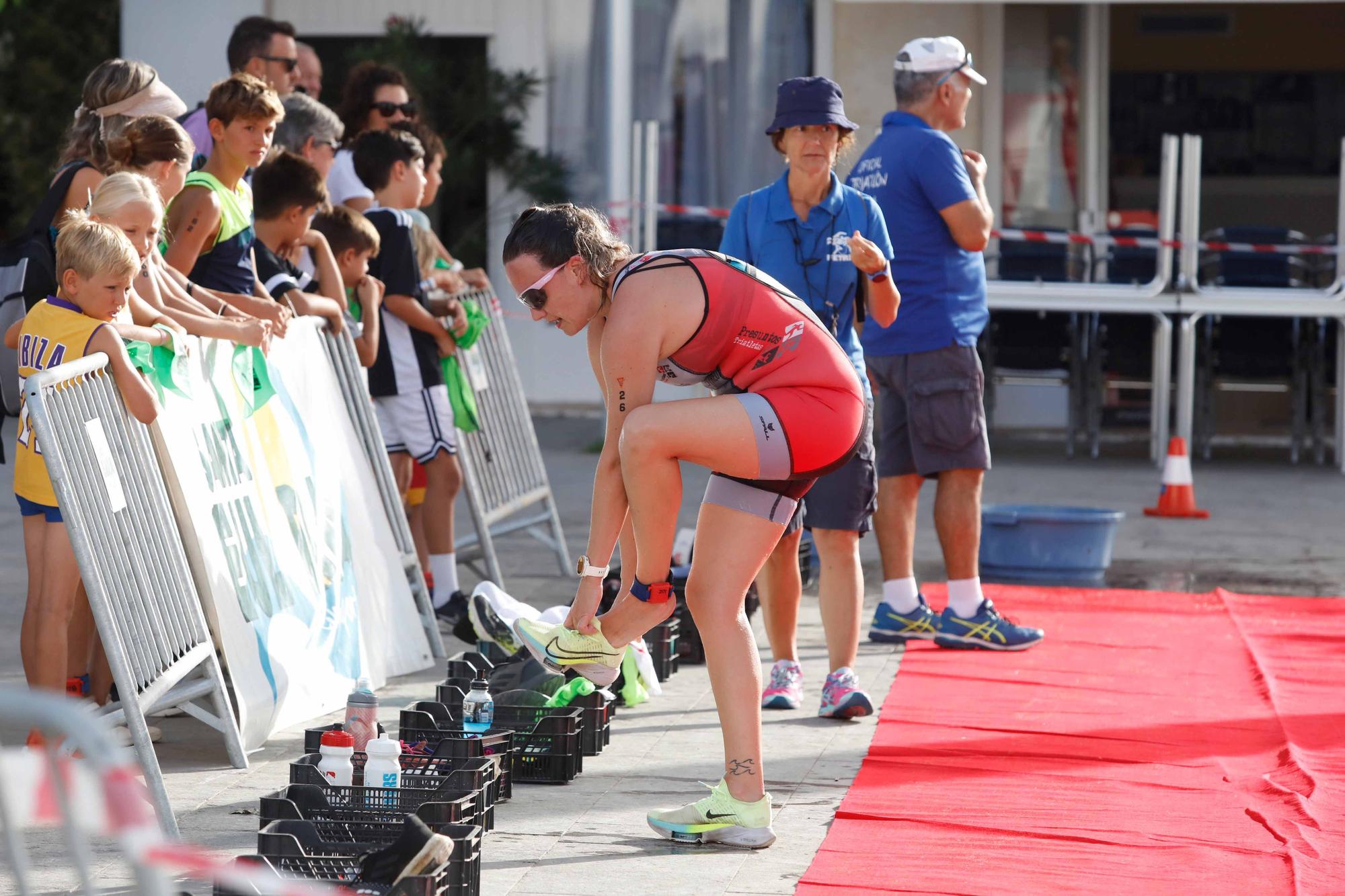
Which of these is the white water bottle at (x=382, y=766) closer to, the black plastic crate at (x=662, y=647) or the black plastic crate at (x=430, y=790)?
the black plastic crate at (x=430, y=790)

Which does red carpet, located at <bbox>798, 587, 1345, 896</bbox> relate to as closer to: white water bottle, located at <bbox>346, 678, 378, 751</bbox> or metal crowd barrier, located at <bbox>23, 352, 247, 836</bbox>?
white water bottle, located at <bbox>346, 678, 378, 751</bbox>

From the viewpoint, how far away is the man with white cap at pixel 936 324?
247 inches

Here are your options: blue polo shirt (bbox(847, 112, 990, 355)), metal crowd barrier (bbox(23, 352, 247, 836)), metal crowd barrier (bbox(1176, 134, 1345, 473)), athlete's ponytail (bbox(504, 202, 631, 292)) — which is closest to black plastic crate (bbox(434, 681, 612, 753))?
metal crowd barrier (bbox(23, 352, 247, 836))

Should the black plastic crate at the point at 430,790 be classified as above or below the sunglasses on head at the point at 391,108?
below

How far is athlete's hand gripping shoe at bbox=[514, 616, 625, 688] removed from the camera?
4098mm

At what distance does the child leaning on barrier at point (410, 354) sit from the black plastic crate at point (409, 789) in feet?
9.34

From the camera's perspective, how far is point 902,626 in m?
6.65

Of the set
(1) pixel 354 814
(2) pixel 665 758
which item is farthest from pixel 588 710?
(1) pixel 354 814

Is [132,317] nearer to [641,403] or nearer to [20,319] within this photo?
[20,319]

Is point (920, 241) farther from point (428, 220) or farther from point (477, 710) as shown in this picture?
point (477, 710)

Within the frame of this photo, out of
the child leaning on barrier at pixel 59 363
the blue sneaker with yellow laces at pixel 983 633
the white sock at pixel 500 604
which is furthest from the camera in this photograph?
the blue sneaker with yellow laces at pixel 983 633

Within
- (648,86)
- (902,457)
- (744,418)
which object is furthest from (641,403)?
(648,86)

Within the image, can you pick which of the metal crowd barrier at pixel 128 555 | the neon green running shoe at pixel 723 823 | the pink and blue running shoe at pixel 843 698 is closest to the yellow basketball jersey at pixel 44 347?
the metal crowd barrier at pixel 128 555

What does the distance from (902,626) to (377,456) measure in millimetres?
2123
